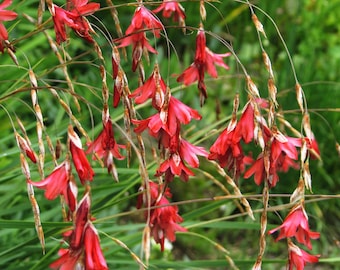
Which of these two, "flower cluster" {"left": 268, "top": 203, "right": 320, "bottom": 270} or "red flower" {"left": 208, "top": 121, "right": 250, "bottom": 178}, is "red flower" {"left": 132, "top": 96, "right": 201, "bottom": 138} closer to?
"red flower" {"left": 208, "top": 121, "right": 250, "bottom": 178}

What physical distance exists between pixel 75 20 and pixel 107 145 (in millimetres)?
273

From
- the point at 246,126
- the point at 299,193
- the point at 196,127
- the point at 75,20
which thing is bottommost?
the point at 196,127

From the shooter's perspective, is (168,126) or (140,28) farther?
(140,28)

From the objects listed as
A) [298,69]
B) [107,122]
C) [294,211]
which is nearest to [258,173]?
[294,211]

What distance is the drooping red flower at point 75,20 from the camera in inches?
63.2

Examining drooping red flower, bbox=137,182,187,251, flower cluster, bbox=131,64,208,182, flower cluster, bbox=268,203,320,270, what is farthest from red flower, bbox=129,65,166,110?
flower cluster, bbox=268,203,320,270

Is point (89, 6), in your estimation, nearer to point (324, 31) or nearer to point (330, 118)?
point (330, 118)

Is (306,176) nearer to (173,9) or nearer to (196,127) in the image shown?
(173,9)

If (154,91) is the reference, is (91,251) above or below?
below

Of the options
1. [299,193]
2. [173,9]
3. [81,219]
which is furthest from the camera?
[173,9]

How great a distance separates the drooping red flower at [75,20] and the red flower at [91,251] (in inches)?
17.1

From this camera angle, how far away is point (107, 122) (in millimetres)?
1558

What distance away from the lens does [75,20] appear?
1636mm

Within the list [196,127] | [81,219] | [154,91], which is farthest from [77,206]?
[196,127]
